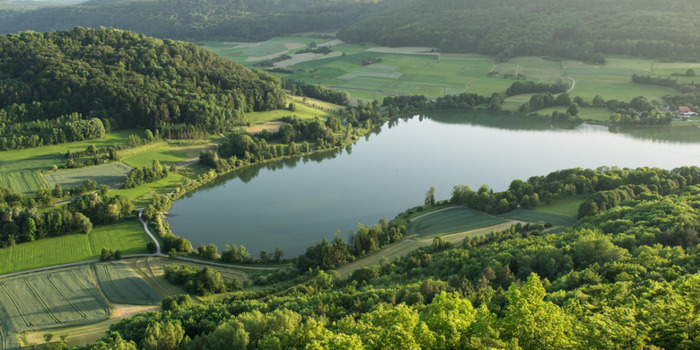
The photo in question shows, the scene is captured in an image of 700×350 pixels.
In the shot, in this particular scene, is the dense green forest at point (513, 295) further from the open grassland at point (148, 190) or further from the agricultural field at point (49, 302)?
the open grassland at point (148, 190)

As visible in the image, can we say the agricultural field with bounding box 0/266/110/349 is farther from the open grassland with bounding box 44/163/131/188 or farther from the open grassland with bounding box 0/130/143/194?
the open grassland with bounding box 44/163/131/188

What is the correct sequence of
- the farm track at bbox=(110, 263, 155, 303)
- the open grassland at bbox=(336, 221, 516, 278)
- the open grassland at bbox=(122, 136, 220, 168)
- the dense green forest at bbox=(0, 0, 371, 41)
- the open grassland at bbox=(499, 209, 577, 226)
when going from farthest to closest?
the dense green forest at bbox=(0, 0, 371, 41) < the open grassland at bbox=(122, 136, 220, 168) < the open grassland at bbox=(499, 209, 577, 226) < the open grassland at bbox=(336, 221, 516, 278) < the farm track at bbox=(110, 263, 155, 303)

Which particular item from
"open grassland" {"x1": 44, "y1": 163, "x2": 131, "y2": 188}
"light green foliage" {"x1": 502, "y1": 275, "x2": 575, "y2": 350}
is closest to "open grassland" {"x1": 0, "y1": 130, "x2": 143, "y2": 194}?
"open grassland" {"x1": 44, "y1": 163, "x2": 131, "y2": 188}

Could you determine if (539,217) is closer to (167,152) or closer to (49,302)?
(49,302)

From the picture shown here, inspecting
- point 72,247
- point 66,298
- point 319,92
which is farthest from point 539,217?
point 319,92

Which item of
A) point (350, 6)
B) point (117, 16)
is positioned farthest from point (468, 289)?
point (117, 16)

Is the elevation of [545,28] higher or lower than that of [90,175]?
higher

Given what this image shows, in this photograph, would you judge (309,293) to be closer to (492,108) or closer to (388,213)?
(388,213)

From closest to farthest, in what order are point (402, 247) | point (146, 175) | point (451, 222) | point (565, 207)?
point (402, 247) < point (451, 222) < point (565, 207) < point (146, 175)
